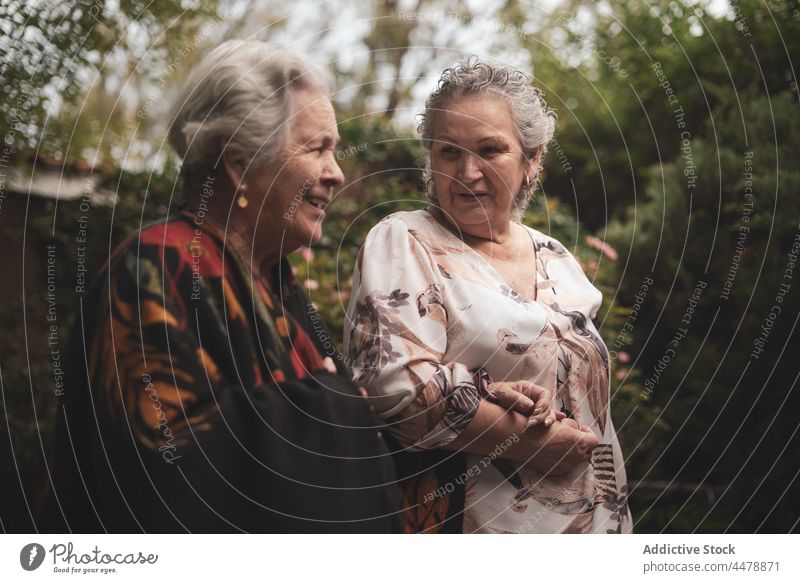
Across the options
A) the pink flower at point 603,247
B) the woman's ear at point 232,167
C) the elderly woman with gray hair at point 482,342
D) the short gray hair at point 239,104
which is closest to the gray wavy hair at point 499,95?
the elderly woman with gray hair at point 482,342

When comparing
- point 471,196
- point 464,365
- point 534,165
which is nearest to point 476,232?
point 471,196

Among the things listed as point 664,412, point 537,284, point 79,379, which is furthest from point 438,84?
point 664,412

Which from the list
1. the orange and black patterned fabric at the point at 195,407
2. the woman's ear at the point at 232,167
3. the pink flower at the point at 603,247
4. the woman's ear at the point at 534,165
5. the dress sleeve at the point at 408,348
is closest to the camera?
the orange and black patterned fabric at the point at 195,407

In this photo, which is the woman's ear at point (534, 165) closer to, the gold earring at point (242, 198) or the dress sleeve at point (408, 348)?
the dress sleeve at point (408, 348)

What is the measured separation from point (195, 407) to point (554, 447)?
0.79m

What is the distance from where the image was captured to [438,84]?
165 centimetres

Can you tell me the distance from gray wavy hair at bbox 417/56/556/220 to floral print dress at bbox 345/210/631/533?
0.22 m

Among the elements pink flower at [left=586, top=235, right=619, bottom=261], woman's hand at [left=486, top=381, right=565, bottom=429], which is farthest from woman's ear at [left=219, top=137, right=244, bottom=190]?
pink flower at [left=586, top=235, right=619, bottom=261]

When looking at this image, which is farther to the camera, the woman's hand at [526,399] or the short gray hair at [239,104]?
the woman's hand at [526,399]

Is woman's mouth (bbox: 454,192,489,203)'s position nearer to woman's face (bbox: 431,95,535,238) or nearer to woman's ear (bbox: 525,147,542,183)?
woman's face (bbox: 431,95,535,238)

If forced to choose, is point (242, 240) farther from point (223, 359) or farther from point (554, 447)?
point (554, 447)

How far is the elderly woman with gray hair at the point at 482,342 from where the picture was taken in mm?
1527

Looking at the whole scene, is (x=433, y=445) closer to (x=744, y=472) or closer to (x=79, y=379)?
(x=79, y=379)
